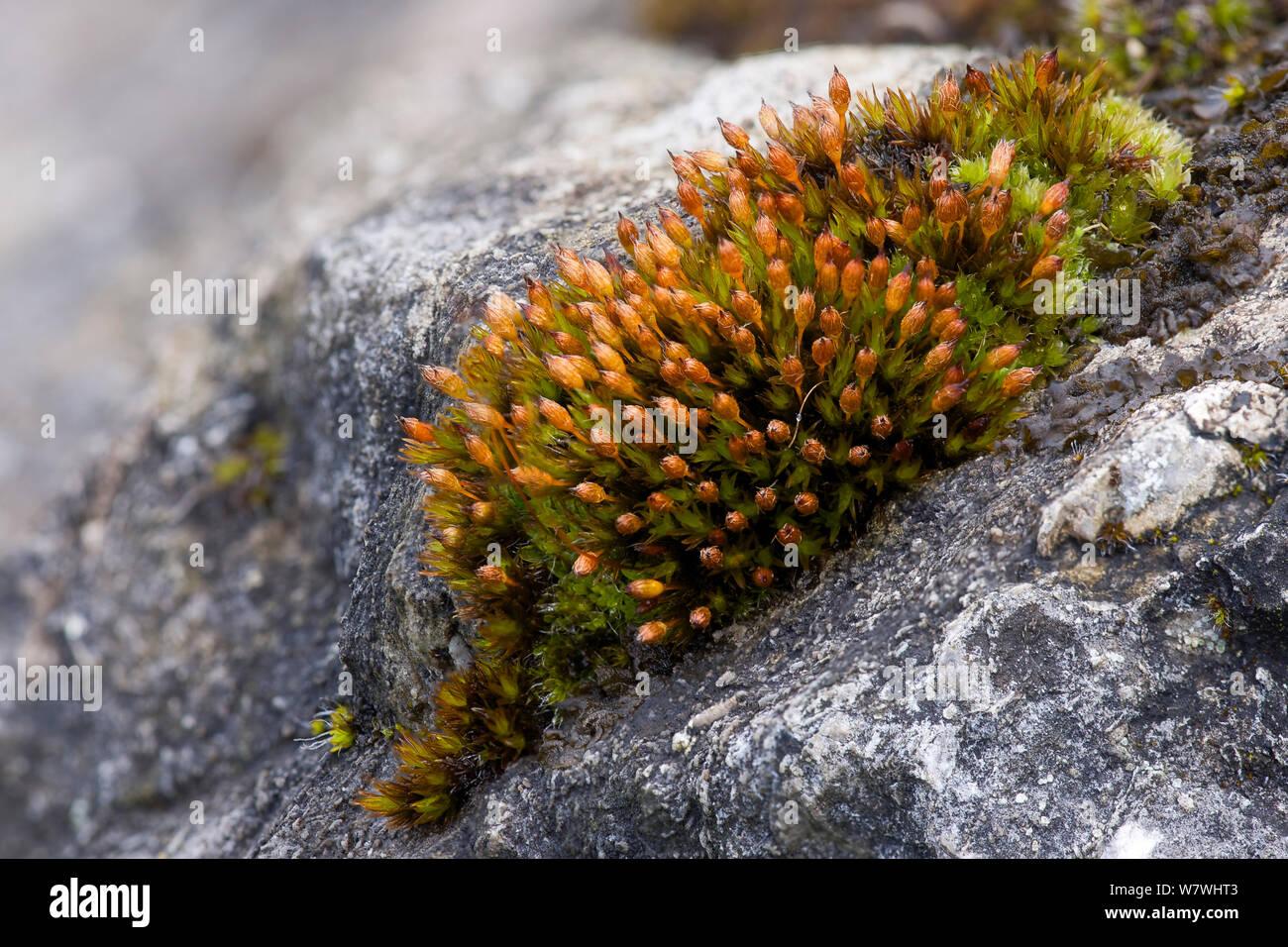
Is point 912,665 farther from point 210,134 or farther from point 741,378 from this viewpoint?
point 210,134

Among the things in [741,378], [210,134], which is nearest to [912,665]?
[741,378]

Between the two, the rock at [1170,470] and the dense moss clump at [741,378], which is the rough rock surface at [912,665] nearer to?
the rock at [1170,470]

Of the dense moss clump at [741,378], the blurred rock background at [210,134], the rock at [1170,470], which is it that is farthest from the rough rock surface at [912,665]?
the blurred rock background at [210,134]

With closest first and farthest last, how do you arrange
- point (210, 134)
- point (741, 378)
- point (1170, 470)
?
point (1170, 470) → point (741, 378) → point (210, 134)

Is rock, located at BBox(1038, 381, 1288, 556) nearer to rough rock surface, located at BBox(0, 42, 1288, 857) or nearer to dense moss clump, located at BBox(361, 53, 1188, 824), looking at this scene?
rough rock surface, located at BBox(0, 42, 1288, 857)

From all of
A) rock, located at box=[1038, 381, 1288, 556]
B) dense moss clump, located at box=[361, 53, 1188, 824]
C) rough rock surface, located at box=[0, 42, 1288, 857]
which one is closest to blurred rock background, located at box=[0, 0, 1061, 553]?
rough rock surface, located at box=[0, 42, 1288, 857]

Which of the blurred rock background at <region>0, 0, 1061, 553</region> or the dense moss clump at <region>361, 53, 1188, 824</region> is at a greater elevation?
the blurred rock background at <region>0, 0, 1061, 553</region>
